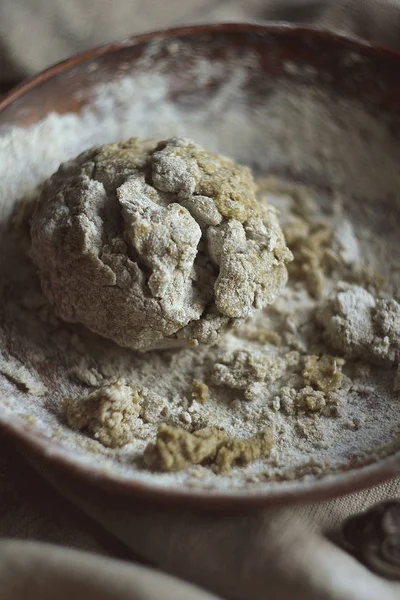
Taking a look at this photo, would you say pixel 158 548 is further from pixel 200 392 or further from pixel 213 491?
pixel 200 392

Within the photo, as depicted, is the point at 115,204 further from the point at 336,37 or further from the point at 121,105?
the point at 336,37

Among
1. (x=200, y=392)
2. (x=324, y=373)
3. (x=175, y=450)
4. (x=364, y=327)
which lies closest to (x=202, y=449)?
(x=175, y=450)

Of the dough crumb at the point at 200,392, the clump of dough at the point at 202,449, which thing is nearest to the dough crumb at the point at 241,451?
the clump of dough at the point at 202,449

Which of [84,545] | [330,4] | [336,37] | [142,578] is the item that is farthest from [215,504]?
[330,4]

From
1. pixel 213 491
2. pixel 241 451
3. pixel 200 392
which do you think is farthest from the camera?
pixel 200 392

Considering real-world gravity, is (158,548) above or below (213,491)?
below

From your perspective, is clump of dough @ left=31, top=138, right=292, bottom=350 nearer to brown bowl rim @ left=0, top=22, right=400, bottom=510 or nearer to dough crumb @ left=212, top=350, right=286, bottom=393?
dough crumb @ left=212, top=350, right=286, bottom=393

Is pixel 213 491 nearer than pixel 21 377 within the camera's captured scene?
Yes
